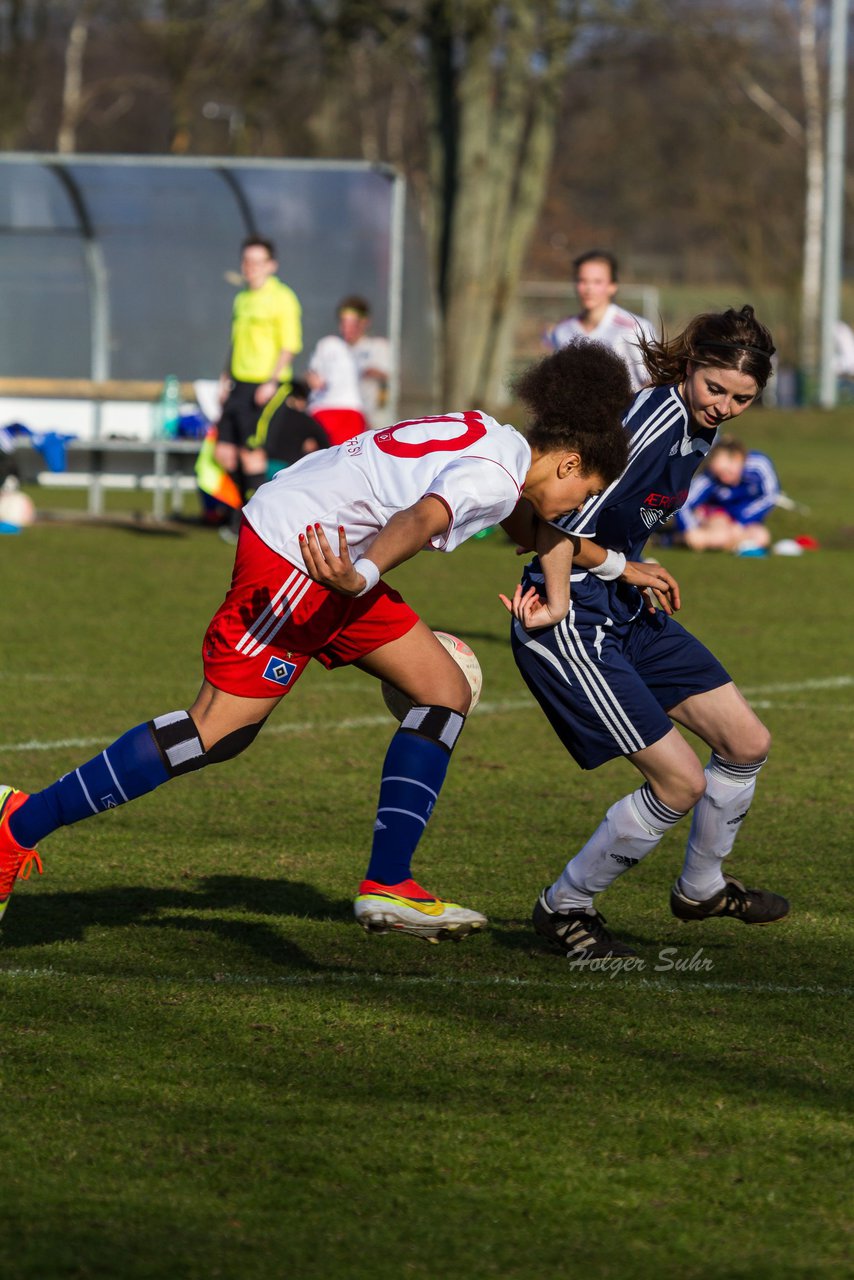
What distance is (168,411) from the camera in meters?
18.6

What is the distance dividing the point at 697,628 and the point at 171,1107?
7993 mm

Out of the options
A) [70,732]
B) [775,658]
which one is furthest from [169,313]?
[70,732]

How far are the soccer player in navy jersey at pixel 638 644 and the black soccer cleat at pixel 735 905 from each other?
0.29 meters

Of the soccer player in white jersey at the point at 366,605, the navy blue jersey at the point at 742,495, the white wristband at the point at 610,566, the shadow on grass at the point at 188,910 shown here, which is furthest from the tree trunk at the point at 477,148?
the soccer player in white jersey at the point at 366,605

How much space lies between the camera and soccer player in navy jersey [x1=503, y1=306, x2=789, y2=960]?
15.7 feet

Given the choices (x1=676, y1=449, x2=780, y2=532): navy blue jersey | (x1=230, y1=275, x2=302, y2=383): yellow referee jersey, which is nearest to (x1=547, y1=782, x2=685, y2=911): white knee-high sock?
(x1=230, y1=275, x2=302, y2=383): yellow referee jersey

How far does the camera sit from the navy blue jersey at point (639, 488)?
15.8ft

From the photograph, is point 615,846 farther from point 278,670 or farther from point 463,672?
point 278,670

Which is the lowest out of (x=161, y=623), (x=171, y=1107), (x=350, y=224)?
(x=161, y=623)

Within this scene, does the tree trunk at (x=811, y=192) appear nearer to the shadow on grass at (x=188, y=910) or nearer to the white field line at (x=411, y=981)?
the shadow on grass at (x=188, y=910)

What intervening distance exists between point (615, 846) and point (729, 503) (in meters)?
11.4

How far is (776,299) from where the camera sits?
150 feet

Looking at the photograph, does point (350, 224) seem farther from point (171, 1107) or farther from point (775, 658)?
point (171, 1107)

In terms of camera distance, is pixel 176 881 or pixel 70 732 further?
pixel 70 732
